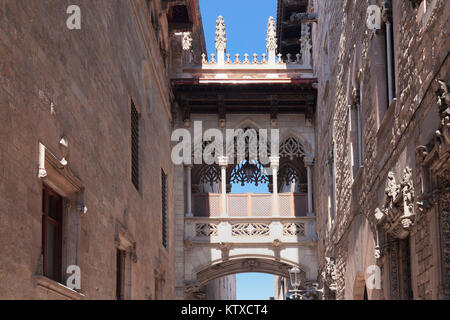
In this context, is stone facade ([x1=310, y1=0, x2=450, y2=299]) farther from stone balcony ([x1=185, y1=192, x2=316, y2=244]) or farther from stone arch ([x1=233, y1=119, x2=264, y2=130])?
stone arch ([x1=233, y1=119, x2=264, y2=130])

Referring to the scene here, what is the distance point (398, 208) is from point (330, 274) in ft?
28.3

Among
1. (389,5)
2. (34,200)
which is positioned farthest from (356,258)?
(34,200)

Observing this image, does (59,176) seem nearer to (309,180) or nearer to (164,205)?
(164,205)

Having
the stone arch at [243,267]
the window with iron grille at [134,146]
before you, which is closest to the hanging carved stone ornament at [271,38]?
the stone arch at [243,267]

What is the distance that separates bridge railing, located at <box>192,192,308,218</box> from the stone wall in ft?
11.7

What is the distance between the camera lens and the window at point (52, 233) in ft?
32.2

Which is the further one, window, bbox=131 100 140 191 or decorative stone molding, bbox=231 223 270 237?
decorative stone molding, bbox=231 223 270 237

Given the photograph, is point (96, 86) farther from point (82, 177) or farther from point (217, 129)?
point (217, 129)

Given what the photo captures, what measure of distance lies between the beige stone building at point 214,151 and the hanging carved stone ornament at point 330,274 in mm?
55

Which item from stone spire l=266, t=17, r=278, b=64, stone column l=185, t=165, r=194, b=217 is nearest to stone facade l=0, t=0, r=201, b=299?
stone column l=185, t=165, r=194, b=217

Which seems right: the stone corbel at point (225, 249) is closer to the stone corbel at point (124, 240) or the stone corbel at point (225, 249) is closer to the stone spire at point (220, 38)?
the stone spire at point (220, 38)

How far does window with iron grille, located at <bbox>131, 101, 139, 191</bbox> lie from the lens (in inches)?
639
